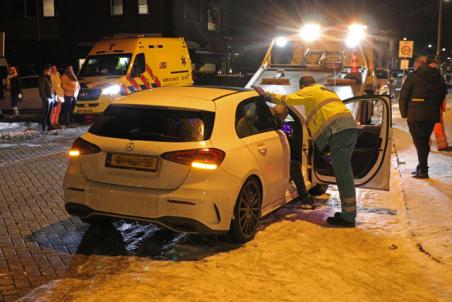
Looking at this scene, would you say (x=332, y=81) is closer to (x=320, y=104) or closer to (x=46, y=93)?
(x=320, y=104)

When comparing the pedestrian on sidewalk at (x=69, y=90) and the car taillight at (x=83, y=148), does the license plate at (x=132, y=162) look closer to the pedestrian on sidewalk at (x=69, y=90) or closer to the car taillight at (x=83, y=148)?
the car taillight at (x=83, y=148)

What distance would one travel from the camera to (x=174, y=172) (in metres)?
5.16

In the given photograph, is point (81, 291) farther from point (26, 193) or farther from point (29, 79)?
point (29, 79)

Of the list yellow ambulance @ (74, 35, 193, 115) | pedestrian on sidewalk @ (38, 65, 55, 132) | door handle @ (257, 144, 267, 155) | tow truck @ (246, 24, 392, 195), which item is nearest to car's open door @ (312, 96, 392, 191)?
tow truck @ (246, 24, 392, 195)

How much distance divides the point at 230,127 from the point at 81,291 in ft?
6.67

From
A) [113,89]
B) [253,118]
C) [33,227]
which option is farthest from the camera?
[113,89]

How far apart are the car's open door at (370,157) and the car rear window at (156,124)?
2145 mm

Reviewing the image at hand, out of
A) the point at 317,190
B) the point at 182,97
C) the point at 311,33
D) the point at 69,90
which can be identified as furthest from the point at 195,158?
the point at 69,90

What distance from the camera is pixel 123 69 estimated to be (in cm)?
1730

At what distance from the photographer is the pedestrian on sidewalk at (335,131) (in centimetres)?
644

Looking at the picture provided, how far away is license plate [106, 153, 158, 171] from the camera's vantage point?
5215 mm

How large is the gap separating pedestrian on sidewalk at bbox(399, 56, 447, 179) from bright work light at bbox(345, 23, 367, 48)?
223 inches

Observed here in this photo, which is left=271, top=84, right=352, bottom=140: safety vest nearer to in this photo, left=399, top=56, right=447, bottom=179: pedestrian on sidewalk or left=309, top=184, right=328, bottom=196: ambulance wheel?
left=309, top=184, right=328, bottom=196: ambulance wheel

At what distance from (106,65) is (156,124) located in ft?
42.3
